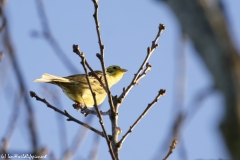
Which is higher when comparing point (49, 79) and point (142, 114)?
point (49, 79)

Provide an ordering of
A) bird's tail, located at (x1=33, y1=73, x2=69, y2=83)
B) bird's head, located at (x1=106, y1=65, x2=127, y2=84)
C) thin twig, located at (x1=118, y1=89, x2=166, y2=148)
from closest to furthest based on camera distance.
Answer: thin twig, located at (x1=118, y1=89, x2=166, y2=148) → bird's tail, located at (x1=33, y1=73, x2=69, y2=83) → bird's head, located at (x1=106, y1=65, x2=127, y2=84)

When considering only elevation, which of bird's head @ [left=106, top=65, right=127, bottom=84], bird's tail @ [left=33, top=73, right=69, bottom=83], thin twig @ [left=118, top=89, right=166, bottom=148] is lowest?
thin twig @ [left=118, top=89, right=166, bottom=148]

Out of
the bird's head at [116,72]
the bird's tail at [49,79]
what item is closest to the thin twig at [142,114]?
the bird's tail at [49,79]

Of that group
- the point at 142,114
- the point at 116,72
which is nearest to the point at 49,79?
the point at 116,72

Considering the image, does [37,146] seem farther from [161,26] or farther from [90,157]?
[161,26]

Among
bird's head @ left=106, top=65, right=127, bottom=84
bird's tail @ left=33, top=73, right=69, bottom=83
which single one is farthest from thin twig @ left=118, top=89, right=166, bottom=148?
bird's head @ left=106, top=65, right=127, bottom=84

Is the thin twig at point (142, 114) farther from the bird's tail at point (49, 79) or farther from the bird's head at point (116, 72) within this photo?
the bird's head at point (116, 72)

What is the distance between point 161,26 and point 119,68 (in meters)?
6.24

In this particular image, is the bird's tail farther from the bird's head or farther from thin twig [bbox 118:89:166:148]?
Answer: thin twig [bbox 118:89:166:148]

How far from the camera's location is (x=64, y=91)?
8938 millimetres

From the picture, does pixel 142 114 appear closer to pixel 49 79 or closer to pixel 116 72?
pixel 49 79

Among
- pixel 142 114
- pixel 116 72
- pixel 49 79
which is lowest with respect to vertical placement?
pixel 142 114

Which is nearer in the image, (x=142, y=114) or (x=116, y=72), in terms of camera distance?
(x=142, y=114)

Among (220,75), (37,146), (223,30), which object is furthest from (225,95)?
(37,146)
